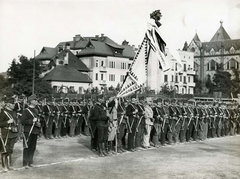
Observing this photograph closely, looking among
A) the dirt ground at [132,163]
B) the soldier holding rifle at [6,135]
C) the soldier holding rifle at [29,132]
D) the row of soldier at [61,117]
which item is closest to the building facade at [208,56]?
the row of soldier at [61,117]

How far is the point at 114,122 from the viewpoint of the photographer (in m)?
12.2

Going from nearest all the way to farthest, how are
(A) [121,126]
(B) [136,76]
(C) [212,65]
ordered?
1. (A) [121,126]
2. (B) [136,76]
3. (C) [212,65]

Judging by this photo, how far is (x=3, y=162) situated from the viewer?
29.9 ft

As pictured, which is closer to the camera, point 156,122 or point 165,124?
point 156,122

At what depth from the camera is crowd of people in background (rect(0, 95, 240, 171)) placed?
9.62 metres

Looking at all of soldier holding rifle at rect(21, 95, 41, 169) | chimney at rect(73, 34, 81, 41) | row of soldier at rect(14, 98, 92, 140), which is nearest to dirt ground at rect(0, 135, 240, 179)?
soldier holding rifle at rect(21, 95, 41, 169)

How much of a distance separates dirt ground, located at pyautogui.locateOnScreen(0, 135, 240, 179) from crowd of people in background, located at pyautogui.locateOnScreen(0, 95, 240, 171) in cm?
62

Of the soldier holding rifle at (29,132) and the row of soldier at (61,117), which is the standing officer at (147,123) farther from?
the soldier holding rifle at (29,132)

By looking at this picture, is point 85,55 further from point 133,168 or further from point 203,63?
point 133,168

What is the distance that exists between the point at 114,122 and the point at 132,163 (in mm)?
2234

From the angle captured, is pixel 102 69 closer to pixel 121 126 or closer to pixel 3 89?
pixel 3 89

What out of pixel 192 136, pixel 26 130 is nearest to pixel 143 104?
pixel 192 136

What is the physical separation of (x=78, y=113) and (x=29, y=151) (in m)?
7.13

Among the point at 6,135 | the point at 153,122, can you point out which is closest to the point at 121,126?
the point at 153,122
